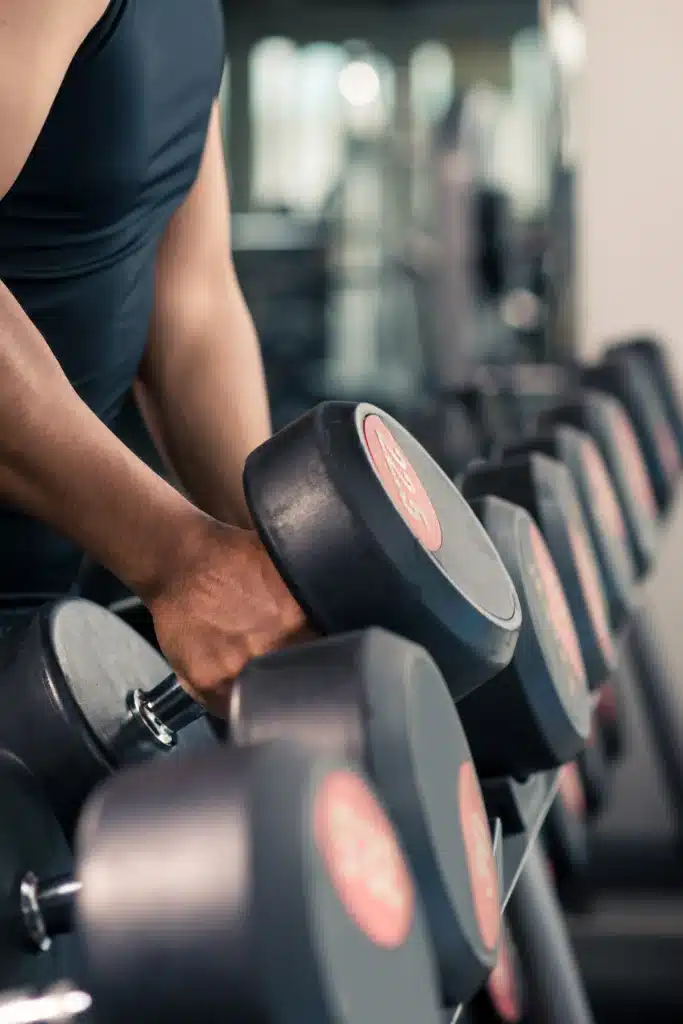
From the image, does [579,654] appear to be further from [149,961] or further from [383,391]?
[383,391]

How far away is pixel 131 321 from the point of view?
3.35 feet

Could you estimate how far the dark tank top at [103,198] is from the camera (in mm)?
845

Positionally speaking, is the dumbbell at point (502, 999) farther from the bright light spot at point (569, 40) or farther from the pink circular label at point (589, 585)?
the bright light spot at point (569, 40)

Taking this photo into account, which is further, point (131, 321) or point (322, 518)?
point (131, 321)

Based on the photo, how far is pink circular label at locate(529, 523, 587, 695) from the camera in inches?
36.2

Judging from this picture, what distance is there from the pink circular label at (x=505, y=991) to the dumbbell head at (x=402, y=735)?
31.6 inches

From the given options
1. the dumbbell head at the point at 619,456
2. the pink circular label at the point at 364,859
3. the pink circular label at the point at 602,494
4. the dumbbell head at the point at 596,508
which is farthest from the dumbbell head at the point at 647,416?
the pink circular label at the point at 364,859

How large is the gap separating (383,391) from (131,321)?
4788 mm

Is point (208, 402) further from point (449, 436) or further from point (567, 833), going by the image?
point (567, 833)

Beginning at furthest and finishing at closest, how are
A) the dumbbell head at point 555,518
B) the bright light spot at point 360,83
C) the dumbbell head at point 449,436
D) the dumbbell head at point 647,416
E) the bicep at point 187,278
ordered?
the bright light spot at point 360,83
the dumbbell head at point 647,416
the dumbbell head at point 449,436
the bicep at point 187,278
the dumbbell head at point 555,518

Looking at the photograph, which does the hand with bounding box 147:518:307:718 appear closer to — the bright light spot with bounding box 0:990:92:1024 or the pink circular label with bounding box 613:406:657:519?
the bright light spot with bounding box 0:990:92:1024

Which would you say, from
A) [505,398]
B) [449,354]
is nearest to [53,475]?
[505,398]

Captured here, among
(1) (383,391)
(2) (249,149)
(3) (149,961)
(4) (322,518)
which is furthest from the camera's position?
(2) (249,149)

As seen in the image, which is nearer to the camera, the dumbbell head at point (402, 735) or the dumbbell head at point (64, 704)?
the dumbbell head at point (402, 735)
